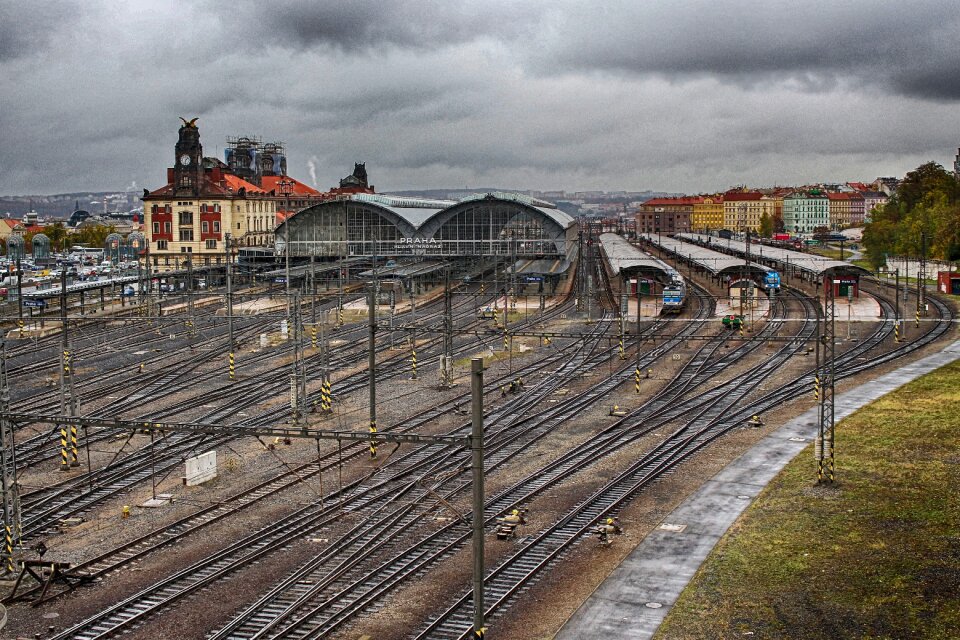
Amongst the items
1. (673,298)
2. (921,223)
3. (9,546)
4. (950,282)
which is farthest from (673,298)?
(9,546)

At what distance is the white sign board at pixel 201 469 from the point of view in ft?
86.1

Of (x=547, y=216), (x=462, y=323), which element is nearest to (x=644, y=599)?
(x=462, y=323)

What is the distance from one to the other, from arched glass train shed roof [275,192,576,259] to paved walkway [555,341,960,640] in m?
55.3

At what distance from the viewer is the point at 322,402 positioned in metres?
36.5

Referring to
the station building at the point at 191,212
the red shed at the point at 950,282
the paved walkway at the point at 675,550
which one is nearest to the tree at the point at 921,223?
the red shed at the point at 950,282

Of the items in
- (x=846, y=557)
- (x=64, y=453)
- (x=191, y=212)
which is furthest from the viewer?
(x=191, y=212)

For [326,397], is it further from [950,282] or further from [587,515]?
[950,282]

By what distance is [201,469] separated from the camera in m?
26.6

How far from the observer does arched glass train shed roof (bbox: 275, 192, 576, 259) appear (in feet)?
288

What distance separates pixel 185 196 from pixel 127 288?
885 inches

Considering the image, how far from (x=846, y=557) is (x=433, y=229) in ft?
232

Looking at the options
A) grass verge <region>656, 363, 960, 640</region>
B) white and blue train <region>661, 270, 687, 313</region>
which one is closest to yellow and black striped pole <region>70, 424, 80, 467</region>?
grass verge <region>656, 363, 960, 640</region>

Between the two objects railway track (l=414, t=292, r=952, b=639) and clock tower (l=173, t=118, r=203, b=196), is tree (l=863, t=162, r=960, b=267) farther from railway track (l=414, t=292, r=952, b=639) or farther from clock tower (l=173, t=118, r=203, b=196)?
clock tower (l=173, t=118, r=203, b=196)

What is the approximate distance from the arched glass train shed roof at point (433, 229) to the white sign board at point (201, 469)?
58.5 meters
